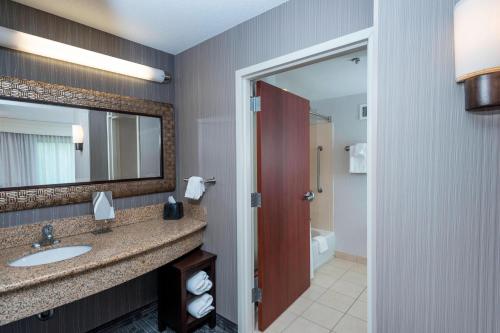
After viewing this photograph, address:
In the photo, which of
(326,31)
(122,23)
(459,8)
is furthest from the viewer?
(122,23)

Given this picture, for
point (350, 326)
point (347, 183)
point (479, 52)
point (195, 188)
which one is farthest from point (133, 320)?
point (347, 183)

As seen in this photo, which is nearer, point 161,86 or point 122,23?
point 122,23

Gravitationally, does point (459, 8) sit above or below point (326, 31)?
below

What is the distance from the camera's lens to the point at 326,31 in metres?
1.38

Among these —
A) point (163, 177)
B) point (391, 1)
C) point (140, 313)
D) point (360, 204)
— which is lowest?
point (140, 313)

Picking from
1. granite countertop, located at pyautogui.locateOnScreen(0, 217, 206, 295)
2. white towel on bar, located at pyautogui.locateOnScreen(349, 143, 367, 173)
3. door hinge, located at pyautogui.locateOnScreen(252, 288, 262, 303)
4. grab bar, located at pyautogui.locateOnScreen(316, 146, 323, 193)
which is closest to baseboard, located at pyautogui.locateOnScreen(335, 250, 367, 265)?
grab bar, located at pyautogui.locateOnScreen(316, 146, 323, 193)

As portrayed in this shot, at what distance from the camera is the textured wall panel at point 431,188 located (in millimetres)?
731

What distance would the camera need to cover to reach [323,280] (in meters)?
2.75

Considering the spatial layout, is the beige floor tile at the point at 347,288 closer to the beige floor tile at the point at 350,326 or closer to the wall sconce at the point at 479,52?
the beige floor tile at the point at 350,326

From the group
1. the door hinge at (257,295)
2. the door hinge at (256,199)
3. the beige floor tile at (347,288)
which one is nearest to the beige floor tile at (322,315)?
the beige floor tile at (347,288)

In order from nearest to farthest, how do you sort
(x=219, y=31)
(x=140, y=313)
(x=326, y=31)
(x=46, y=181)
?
(x=326, y=31)
(x=46, y=181)
(x=219, y=31)
(x=140, y=313)

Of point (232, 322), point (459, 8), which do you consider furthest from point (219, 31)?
point (232, 322)

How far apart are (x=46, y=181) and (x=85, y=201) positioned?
27 cm

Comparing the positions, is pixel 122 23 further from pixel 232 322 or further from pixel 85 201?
pixel 232 322
